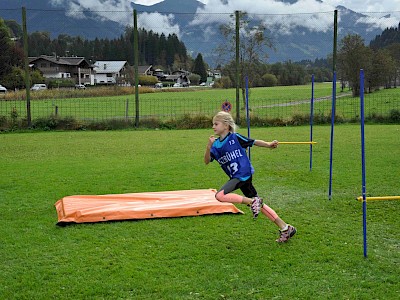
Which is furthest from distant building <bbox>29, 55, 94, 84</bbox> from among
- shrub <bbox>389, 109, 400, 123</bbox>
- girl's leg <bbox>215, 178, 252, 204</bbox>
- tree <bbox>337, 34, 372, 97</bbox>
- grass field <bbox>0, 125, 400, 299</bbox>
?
girl's leg <bbox>215, 178, 252, 204</bbox>

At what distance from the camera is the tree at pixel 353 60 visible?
22906 millimetres

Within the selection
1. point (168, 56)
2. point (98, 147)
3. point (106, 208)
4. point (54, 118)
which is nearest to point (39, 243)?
point (106, 208)

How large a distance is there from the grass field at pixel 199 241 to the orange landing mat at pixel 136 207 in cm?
15

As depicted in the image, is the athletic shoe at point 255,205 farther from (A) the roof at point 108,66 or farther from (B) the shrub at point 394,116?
(A) the roof at point 108,66

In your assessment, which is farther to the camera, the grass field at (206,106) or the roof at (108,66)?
the roof at (108,66)

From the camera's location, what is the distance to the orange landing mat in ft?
21.3

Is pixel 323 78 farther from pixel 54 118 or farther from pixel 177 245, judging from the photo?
pixel 177 245

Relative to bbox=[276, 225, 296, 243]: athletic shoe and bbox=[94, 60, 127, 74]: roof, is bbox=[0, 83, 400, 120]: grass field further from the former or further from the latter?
bbox=[276, 225, 296, 243]: athletic shoe

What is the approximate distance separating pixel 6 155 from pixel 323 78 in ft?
55.6

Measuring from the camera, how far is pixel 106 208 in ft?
22.1

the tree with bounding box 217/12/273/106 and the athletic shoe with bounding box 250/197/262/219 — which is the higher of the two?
the tree with bounding box 217/12/273/106

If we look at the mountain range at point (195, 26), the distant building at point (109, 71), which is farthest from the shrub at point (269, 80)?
the distant building at point (109, 71)

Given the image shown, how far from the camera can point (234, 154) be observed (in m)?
5.51

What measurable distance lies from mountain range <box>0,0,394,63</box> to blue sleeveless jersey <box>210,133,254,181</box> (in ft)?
49.4
